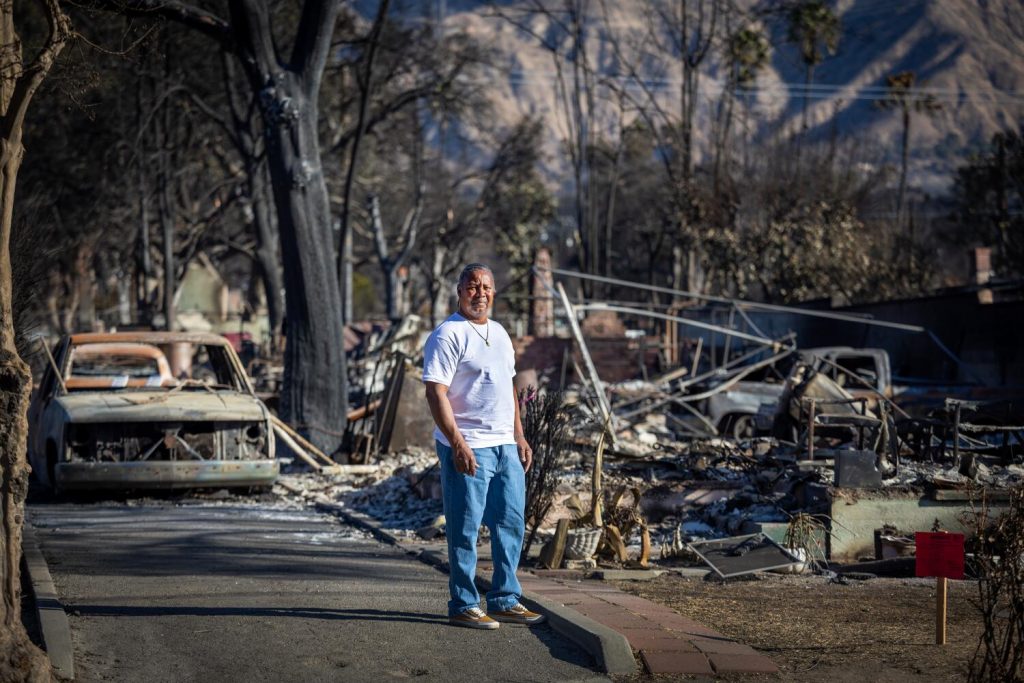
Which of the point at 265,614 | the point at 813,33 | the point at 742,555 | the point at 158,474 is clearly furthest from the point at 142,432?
the point at 813,33

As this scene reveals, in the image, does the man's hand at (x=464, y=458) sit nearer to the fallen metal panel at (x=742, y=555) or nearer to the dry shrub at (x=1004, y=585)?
the dry shrub at (x=1004, y=585)

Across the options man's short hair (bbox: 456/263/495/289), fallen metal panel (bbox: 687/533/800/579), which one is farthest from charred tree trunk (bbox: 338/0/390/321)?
man's short hair (bbox: 456/263/495/289)

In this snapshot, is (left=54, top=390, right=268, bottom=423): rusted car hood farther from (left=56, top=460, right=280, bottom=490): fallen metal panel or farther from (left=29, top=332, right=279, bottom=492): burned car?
(left=56, top=460, right=280, bottom=490): fallen metal panel

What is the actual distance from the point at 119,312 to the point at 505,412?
43.6 m

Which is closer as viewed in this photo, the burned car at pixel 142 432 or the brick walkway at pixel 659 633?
the brick walkway at pixel 659 633

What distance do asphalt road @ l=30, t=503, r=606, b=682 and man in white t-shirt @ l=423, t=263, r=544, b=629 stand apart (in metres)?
0.22

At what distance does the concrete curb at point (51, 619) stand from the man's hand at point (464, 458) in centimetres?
198

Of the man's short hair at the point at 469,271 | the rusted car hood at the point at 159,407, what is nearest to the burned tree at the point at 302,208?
the rusted car hood at the point at 159,407

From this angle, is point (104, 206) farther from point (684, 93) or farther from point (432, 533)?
point (432, 533)

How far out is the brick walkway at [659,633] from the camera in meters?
6.07

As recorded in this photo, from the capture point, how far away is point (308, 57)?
18.1m

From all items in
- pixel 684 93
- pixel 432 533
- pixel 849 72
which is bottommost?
pixel 432 533

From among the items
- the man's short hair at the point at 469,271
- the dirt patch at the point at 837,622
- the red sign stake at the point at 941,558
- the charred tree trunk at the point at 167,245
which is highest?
the charred tree trunk at the point at 167,245

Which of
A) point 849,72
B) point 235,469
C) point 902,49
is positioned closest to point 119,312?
point 235,469
